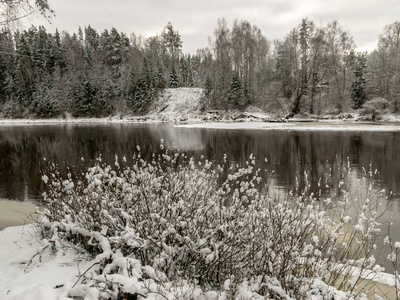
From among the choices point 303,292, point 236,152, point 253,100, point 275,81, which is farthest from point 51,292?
point 275,81

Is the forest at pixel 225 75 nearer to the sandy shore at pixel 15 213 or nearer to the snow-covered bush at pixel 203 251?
the sandy shore at pixel 15 213

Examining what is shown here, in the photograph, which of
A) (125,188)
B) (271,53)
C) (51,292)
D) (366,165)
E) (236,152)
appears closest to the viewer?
(51,292)

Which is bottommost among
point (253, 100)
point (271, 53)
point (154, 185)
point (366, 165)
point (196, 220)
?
point (366, 165)

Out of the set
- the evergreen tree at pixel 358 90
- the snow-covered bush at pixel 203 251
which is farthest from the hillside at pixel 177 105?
the snow-covered bush at pixel 203 251

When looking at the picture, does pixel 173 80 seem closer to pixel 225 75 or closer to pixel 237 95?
pixel 225 75

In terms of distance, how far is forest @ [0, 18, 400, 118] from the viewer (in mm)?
43750

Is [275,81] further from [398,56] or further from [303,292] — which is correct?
[303,292]

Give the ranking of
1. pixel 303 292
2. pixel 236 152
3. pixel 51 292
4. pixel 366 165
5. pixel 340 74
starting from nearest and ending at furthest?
pixel 51 292 → pixel 303 292 → pixel 366 165 → pixel 236 152 → pixel 340 74

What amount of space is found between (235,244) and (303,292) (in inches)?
34.4

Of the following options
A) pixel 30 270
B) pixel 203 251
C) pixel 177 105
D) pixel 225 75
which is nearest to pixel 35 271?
pixel 30 270

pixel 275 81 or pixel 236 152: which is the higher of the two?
pixel 275 81

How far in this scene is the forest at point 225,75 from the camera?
144ft

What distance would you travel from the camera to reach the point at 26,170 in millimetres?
13047

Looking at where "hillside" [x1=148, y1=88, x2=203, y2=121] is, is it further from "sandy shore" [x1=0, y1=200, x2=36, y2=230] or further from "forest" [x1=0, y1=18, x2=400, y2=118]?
"sandy shore" [x1=0, y1=200, x2=36, y2=230]
